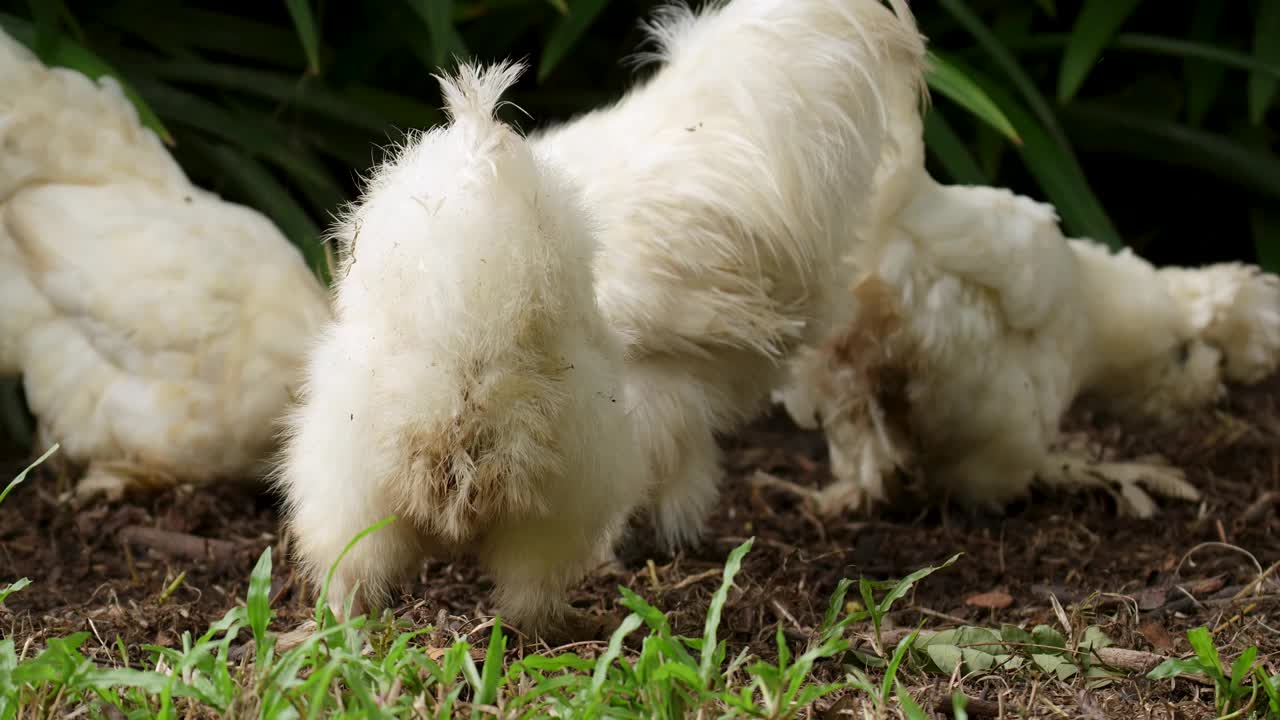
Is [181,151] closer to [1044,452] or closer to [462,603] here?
[462,603]

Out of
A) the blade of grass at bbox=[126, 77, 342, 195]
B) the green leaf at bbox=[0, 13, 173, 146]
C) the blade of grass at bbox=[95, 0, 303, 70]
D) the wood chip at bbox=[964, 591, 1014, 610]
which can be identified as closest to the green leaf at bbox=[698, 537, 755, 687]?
the wood chip at bbox=[964, 591, 1014, 610]

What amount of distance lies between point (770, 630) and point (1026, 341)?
153cm

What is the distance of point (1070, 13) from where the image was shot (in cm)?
632

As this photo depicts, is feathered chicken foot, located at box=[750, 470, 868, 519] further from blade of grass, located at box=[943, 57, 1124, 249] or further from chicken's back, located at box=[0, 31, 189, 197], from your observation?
chicken's back, located at box=[0, 31, 189, 197]

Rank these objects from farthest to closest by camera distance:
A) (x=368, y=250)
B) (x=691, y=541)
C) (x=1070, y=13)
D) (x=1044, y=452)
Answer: (x=1070, y=13)
(x=1044, y=452)
(x=691, y=541)
(x=368, y=250)

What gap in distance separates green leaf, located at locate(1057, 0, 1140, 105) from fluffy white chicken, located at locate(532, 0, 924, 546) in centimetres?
185

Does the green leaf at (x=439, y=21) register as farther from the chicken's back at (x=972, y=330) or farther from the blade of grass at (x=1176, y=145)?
the blade of grass at (x=1176, y=145)

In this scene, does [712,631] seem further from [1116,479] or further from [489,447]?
[1116,479]

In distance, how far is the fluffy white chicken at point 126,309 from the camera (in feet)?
12.6

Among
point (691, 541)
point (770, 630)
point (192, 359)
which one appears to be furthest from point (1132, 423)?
point (192, 359)

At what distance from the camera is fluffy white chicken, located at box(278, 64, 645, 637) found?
7.31 feet

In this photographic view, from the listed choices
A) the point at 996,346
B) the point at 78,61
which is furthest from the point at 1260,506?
the point at 78,61

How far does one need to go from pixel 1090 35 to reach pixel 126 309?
3.66 metres

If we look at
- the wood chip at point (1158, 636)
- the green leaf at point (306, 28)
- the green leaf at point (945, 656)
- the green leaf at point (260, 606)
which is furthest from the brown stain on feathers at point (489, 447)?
the green leaf at point (306, 28)
